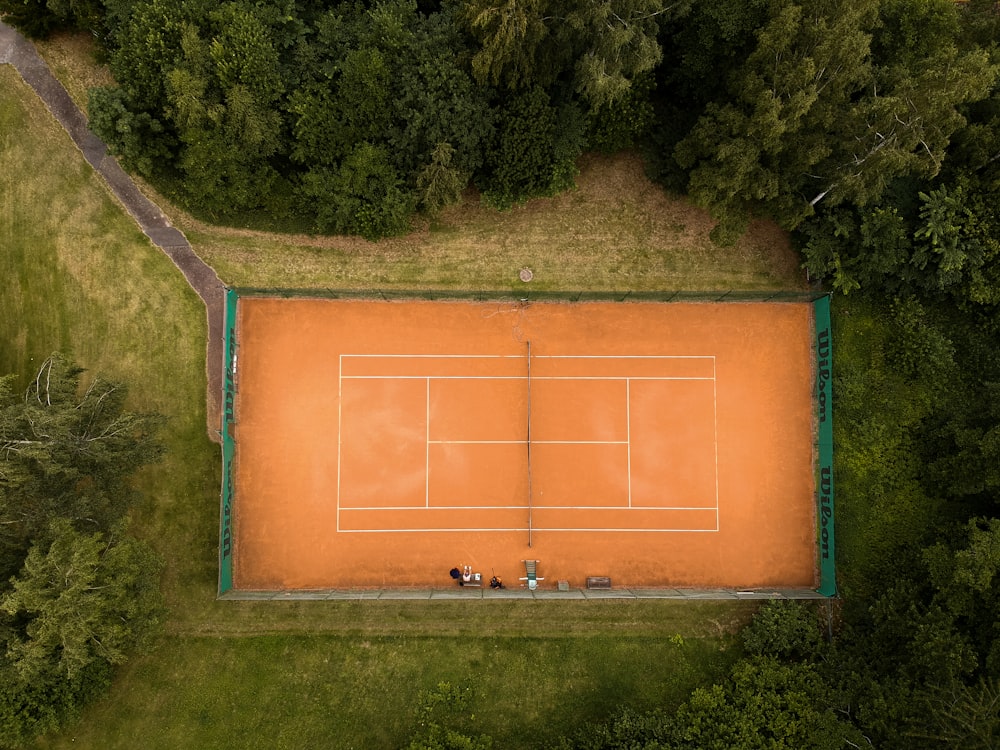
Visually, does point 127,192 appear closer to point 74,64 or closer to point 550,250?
point 74,64

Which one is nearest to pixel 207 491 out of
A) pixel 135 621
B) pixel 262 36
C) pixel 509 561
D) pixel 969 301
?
pixel 135 621

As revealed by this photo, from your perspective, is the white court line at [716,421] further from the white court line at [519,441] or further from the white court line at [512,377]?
the white court line at [512,377]

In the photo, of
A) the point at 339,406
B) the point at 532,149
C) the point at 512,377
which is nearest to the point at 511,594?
the point at 512,377

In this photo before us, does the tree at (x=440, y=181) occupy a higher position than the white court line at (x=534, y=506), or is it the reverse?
the tree at (x=440, y=181)

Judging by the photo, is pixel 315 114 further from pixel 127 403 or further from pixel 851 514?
pixel 851 514

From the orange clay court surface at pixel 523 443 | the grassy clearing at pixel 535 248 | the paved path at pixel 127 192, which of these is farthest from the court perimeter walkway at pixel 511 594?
the grassy clearing at pixel 535 248

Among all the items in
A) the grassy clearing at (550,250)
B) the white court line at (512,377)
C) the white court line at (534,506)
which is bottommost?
the white court line at (534,506)
